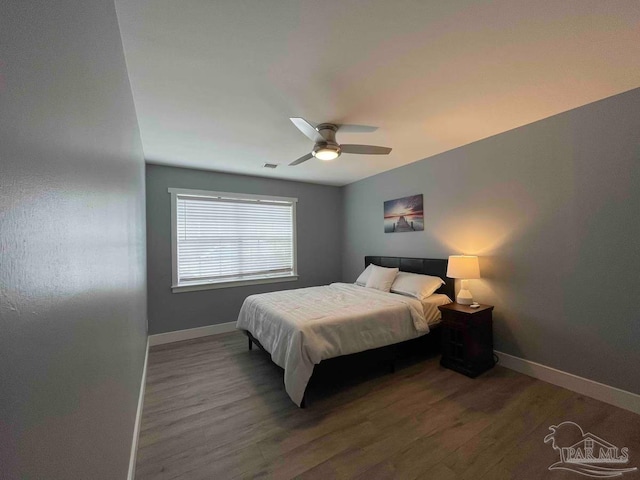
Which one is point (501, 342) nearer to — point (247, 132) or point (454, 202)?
point (454, 202)

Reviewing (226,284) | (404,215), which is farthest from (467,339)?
(226,284)

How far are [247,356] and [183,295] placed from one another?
4.59 ft

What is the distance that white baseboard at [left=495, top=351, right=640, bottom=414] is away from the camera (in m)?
2.08

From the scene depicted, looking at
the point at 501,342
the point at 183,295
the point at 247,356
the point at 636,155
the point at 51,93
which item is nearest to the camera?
the point at 51,93

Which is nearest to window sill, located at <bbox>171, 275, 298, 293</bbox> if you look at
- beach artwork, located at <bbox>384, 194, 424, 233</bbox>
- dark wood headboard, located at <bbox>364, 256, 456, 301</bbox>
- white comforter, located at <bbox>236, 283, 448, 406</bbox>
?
white comforter, located at <bbox>236, 283, 448, 406</bbox>

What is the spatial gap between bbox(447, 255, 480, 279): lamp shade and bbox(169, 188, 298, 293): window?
2.74 m

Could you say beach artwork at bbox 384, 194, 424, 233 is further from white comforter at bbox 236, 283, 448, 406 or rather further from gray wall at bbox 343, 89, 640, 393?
white comforter at bbox 236, 283, 448, 406

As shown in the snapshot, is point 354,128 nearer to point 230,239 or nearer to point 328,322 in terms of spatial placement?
point 328,322

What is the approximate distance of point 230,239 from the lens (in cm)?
421

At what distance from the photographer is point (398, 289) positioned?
3.46 m

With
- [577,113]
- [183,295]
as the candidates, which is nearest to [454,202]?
[577,113]

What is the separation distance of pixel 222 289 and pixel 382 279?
2.47 metres

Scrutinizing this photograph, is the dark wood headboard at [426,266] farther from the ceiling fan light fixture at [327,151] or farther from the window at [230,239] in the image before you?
the ceiling fan light fixture at [327,151]

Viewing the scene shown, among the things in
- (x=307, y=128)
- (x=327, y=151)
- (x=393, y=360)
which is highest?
(x=307, y=128)
